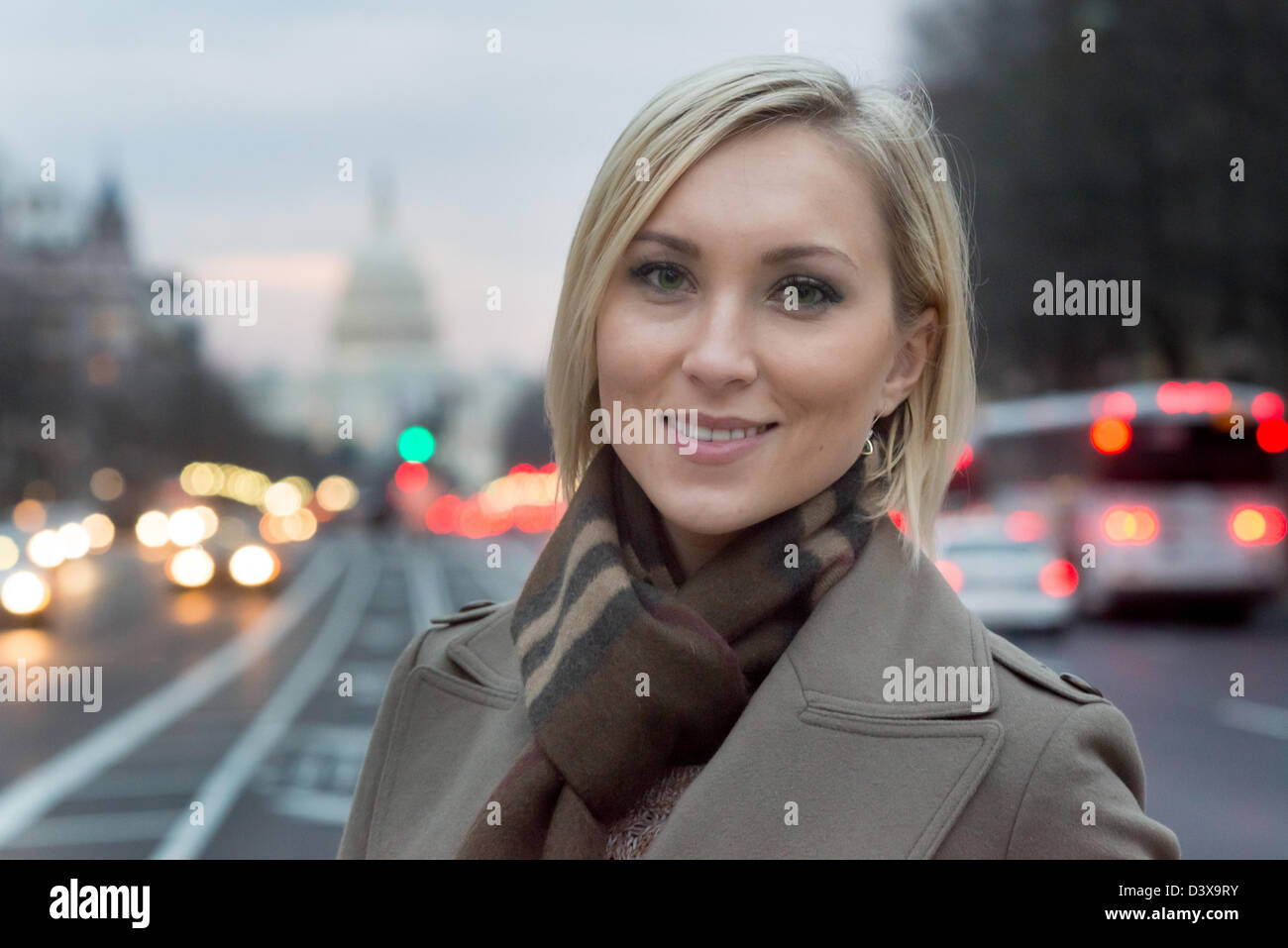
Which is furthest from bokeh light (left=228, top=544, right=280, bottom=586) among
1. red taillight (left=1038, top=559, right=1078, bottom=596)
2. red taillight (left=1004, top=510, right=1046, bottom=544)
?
red taillight (left=1038, top=559, right=1078, bottom=596)

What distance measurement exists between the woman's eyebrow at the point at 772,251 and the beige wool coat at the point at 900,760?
1.35 feet

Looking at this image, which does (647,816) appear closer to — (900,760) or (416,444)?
(900,760)

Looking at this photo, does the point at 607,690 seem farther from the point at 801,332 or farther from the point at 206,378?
the point at 206,378

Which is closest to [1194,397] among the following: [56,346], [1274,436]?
[1274,436]

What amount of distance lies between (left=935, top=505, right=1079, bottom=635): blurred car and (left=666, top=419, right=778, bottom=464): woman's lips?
14.7 metres

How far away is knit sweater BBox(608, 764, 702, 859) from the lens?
6.57 ft

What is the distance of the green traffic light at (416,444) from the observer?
35.0 ft

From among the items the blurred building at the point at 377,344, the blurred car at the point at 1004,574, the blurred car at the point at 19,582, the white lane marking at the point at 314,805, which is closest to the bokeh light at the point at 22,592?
the blurred car at the point at 19,582

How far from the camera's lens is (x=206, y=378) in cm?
7112

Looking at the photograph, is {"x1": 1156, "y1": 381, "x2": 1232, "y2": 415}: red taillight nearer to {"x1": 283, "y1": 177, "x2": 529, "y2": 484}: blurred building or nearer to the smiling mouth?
the smiling mouth

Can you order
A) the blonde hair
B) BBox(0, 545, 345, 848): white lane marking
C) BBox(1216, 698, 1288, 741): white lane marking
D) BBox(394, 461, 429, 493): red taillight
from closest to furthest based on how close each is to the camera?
the blonde hair → BBox(0, 545, 345, 848): white lane marking → BBox(1216, 698, 1288, 741): white lane marking → BBox(394, 461, 429, 493): red taillight

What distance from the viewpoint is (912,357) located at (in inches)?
83.4

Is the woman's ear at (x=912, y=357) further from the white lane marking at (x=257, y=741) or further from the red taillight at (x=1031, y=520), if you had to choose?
the red taillight at (x=1031, y=520)
